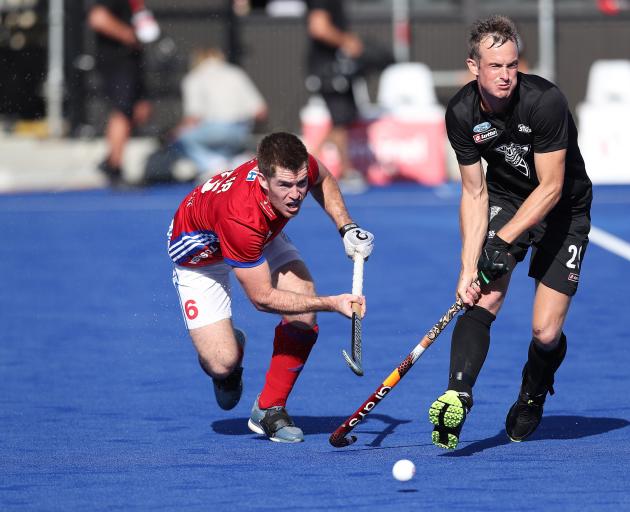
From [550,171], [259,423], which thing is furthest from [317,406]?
[550,171]

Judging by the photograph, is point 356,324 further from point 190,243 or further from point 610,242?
point 610,242

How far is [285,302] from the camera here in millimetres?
6094

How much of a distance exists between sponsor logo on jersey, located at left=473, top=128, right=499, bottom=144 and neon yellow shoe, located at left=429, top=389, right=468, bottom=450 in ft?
3.38

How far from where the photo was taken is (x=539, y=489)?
534cm

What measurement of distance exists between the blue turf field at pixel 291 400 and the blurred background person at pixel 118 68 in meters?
2.72

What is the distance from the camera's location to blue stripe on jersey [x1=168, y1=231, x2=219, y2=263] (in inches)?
255

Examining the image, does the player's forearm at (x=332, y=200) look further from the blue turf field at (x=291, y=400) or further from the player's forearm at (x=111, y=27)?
the player's forearm at (x=111, y=27)

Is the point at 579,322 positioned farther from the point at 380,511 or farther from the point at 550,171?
the point at 380,511

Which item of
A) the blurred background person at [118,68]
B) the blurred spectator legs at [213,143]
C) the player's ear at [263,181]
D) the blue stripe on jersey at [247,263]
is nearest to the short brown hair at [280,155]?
the player's ear at [263,181]

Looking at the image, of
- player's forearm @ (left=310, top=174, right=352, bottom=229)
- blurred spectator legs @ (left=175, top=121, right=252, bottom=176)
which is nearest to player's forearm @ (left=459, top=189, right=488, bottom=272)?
player's forearm @ (left=310, top=174, right=352, bottom=229)

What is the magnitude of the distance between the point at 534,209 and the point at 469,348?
60cm

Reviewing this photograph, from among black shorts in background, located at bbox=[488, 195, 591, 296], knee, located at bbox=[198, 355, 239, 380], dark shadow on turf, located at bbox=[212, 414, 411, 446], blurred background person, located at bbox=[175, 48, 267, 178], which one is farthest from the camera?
blurred background person, located at bbox=[175, 48, 267, 178]

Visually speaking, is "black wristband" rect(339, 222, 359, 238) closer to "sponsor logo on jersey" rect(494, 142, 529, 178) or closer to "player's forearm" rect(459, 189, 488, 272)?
"player's forearm" rect(459, 189, 488, 272)

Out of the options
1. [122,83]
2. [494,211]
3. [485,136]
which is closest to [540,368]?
[494,211]
